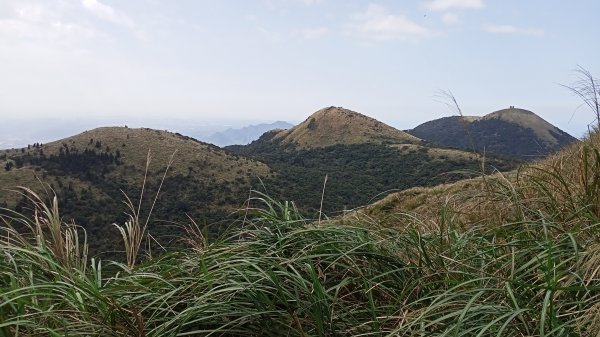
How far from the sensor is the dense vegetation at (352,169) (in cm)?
5525

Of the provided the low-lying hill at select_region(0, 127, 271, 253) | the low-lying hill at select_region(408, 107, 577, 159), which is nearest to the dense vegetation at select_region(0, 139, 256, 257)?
the low-lying hill at select_region(0, 127, 271, 253)

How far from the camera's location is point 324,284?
2225 millimetres

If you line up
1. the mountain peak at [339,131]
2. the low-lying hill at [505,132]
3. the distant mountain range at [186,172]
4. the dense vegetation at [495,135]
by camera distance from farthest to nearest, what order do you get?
1. the low-lying hill at [505,132]
2. the dense vegetation at [495,135]
3. the mountain peak at [339,131]
4. the distant mountain range at [186,172]

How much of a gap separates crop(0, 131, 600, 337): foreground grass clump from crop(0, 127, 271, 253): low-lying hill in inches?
1733

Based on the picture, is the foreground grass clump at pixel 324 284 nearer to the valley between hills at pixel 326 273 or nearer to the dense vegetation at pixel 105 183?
the valley between hills at pixel 326 273

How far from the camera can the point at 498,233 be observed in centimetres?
260

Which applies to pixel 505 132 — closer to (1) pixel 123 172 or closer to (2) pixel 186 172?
(2) pixel 186 172

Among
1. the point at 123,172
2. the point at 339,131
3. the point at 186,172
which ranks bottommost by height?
the point at 186,172

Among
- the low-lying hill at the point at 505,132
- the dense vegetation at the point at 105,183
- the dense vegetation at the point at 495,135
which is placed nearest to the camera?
the dense vegetation at the point at 105,183

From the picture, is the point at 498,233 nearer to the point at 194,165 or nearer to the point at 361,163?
the point at 194,165

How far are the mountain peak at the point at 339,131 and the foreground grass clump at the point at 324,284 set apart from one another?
112139 millimetres

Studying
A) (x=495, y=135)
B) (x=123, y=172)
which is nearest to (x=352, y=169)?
(x=123, y=172)

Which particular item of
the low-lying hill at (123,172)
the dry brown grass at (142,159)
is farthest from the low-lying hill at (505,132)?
the low-lying hill at (123,172)

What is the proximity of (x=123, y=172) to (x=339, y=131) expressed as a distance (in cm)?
6887
